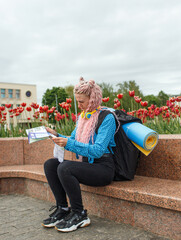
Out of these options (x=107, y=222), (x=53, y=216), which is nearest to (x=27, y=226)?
(x=53, y=216)

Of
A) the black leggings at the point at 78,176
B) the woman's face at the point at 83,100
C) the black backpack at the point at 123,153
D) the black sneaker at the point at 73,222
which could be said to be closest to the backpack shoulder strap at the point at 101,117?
the black backpack at the point at 123,153

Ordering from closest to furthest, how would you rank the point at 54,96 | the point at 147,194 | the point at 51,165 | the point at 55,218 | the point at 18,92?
the point at 147,194, the point at 55,218, the point at 51,165, the point at 54,96, the point at 18,92

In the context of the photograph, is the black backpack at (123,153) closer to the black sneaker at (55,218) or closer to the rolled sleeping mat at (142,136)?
the rolled sleeping mat at (142,136)

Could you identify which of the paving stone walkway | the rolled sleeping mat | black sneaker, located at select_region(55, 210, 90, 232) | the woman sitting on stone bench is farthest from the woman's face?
the paving stone walkway

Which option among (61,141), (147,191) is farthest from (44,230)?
(147,191)

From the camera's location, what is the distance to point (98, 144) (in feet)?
9.61

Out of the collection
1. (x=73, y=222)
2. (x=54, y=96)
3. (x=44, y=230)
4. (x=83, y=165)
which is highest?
(x=54, y=96)

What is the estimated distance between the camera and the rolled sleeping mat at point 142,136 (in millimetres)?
2971

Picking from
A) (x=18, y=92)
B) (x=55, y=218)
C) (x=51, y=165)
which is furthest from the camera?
(x=18, y=92)

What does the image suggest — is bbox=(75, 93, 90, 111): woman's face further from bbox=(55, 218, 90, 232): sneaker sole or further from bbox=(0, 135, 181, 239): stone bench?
bbox=(55, 218, 90, 232): sneaker sole

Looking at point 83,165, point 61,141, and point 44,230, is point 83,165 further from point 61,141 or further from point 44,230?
point 44,230

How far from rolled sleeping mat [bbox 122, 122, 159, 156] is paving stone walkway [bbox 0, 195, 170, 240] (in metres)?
0.79

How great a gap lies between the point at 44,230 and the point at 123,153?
3.59 feet

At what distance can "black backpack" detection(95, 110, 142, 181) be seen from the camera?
3115 mm
